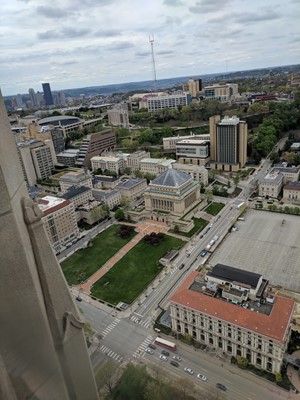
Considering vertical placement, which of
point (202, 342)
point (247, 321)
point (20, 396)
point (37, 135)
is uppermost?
point (20, 396)

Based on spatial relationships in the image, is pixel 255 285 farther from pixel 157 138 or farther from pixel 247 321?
pixel 157 138

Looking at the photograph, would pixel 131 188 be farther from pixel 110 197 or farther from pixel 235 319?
pixel 235 319

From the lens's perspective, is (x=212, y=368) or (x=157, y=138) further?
(x=157, y=138)

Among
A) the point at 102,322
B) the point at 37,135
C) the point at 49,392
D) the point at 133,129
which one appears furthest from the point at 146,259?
the point at 133,129

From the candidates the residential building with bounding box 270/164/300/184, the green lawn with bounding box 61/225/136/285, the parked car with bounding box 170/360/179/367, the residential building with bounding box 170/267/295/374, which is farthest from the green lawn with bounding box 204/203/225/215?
the parked car with bounding box 170/360/179/367

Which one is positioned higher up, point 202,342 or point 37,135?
point 37,135

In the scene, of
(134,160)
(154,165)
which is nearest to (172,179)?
(154,165)

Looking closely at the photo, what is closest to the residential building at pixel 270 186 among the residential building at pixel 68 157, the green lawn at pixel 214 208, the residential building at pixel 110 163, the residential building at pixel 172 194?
the green lawn at pixel 214 208
